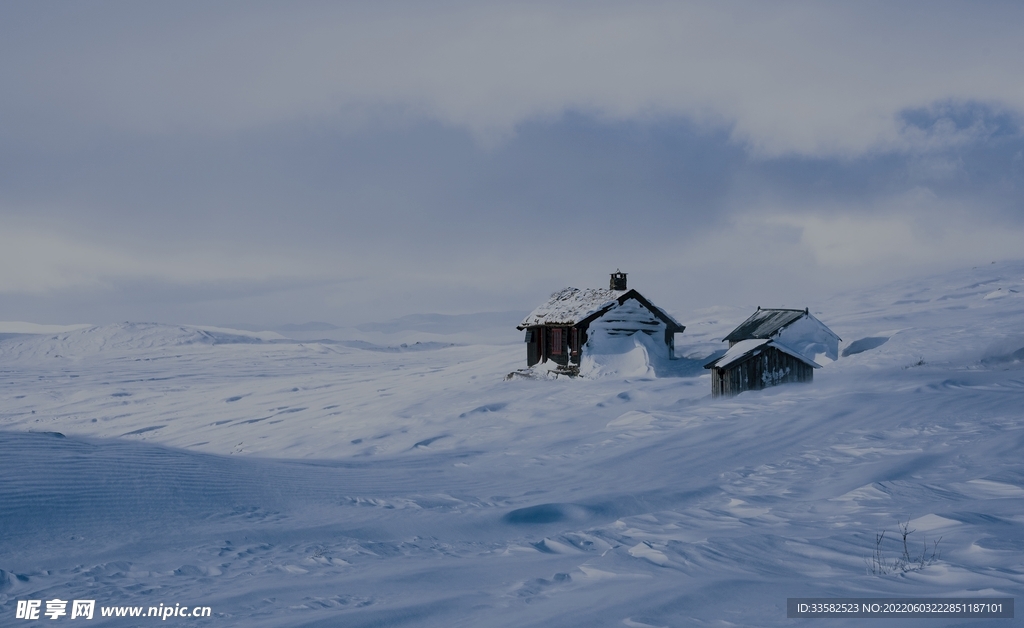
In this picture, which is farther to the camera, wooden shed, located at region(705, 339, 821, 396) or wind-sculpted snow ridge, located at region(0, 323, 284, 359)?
wind-sculpted snow ridge, located at region(0, 323, 284, 359)

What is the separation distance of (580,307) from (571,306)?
642 millimetres

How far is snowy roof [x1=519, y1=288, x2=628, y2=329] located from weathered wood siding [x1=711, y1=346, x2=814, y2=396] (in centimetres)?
936

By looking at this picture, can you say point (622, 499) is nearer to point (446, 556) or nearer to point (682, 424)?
point (446, 556)

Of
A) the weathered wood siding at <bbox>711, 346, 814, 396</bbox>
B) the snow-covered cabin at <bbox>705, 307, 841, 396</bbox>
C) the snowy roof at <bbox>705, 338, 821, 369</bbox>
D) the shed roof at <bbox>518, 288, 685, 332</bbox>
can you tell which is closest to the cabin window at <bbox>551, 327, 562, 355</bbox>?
the shed roof at <bbox>518, 288, 685, 332</bbox>

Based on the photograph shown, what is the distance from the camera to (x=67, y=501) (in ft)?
27.8

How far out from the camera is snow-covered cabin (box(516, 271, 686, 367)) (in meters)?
29.2

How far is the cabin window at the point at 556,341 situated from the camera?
30.2 metres

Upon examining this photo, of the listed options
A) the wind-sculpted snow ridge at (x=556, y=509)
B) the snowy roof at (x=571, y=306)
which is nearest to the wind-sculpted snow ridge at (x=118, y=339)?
the snowy roof at (x=571, y=306)

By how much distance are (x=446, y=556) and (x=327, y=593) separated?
1698mm

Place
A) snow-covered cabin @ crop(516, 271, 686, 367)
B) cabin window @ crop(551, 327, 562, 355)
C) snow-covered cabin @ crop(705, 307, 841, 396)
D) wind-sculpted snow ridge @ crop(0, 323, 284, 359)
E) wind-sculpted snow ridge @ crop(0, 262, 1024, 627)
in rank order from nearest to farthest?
wind-sculpted snow ridge @ crop(0, 262, 1024, 627) < snow-covered cabin @ crop(705, 307, 841, 396) < snow-covered cabin @ crop(516, 271, 686, 367) < cabin window @ crop(551, 327, 562, 355) < wind-sculpted snow ridge @ crop(0, 323, 284, 359)

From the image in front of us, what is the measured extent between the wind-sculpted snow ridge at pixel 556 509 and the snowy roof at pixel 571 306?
23.9 ft

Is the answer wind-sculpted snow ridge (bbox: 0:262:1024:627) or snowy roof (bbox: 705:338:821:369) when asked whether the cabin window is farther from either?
snowy roof (bbox: 705:338:821:369)

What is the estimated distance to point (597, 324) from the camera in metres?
29.3

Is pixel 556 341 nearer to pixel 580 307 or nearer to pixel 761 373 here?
pixel 580 307
